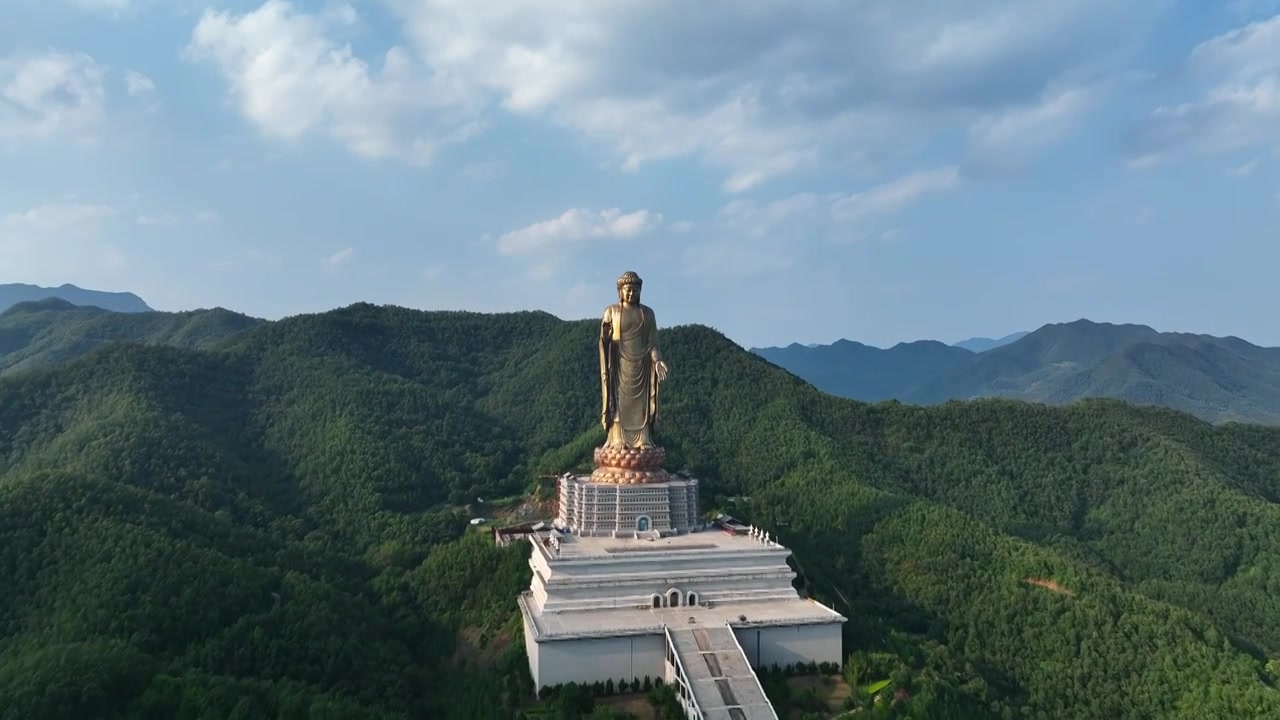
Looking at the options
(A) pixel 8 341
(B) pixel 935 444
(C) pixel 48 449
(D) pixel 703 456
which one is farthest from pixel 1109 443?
(A) pixel 8 341

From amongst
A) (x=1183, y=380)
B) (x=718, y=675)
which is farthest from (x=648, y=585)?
(x=1183, y=380)

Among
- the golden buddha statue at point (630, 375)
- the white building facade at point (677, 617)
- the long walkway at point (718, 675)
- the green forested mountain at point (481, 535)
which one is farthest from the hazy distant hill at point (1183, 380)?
the long walkway at point (718, 675)

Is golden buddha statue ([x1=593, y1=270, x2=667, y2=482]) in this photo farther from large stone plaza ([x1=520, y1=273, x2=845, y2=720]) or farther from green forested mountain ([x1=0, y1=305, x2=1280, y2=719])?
green forested mountain ([x1=0, y1=305, x2=1280, y2=719])

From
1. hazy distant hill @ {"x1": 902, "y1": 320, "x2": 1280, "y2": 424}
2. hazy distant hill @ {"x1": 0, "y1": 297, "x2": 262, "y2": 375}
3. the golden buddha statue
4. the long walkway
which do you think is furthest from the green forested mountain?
hazy distant hill @ {"x1": 902, "y1": 320, "x2": 1280, "y2": 424}

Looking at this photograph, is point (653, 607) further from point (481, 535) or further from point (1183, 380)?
point (1183, 380)

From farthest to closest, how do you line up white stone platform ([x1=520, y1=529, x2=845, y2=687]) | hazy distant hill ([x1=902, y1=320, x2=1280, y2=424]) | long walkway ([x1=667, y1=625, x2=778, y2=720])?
hazy distant hill ([x1=902, y1=320, x2=1280, y2=424]) < white stone platform ([x1=520, y1=529, x2=845, y2=687]) < long walkway ([x1=667, y1=625, x2=778, y2=720])

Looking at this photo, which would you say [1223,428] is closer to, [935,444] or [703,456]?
[935,444]
